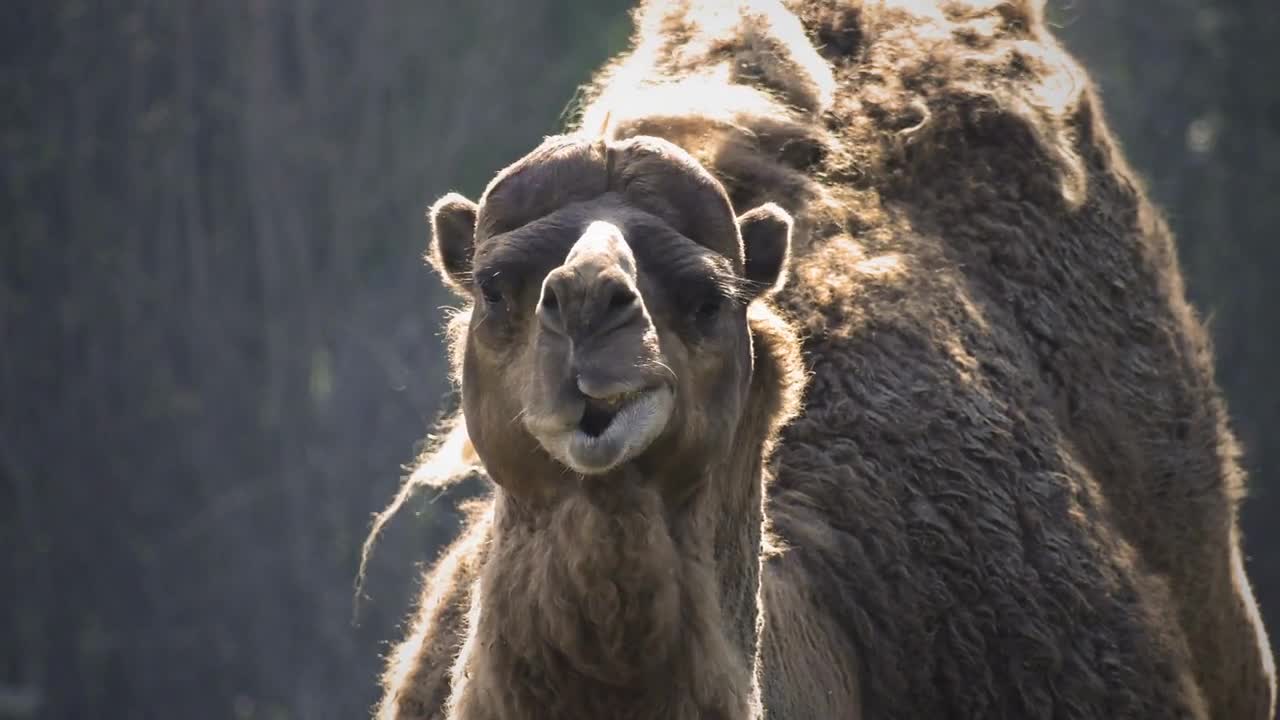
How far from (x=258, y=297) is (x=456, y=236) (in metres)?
10.4

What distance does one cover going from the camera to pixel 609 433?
2.89 meters

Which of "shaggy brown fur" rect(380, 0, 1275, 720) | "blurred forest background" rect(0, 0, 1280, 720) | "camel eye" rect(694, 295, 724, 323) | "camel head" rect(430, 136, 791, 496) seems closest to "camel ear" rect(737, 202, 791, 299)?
"camel head" rect(430, 136, 791, 496)

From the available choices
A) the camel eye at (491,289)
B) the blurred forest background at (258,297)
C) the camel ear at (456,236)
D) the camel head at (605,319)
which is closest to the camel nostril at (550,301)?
the camel head at (605,319)

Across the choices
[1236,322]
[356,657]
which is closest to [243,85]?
[356,657]

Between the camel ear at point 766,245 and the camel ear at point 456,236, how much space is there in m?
0.47

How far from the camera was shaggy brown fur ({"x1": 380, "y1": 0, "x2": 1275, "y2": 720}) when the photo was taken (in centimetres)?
317

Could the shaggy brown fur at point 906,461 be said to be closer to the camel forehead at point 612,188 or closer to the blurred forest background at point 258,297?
the camel forehead at point 612,188

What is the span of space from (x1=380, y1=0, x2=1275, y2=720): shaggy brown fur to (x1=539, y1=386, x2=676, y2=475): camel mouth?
0.53 feet

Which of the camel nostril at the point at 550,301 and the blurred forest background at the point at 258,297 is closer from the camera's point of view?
the camel nostril at the point at 550,301

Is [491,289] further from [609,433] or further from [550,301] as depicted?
[609,433]

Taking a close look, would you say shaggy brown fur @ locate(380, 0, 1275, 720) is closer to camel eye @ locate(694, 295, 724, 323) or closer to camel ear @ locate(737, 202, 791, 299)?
camel ear @ locate(737, 202, 791, 299)

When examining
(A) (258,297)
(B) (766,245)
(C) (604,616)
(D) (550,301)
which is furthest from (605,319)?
(A) (258,297)

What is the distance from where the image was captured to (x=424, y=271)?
1362 centimetres

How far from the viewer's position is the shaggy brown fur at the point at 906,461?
317 centimetres
